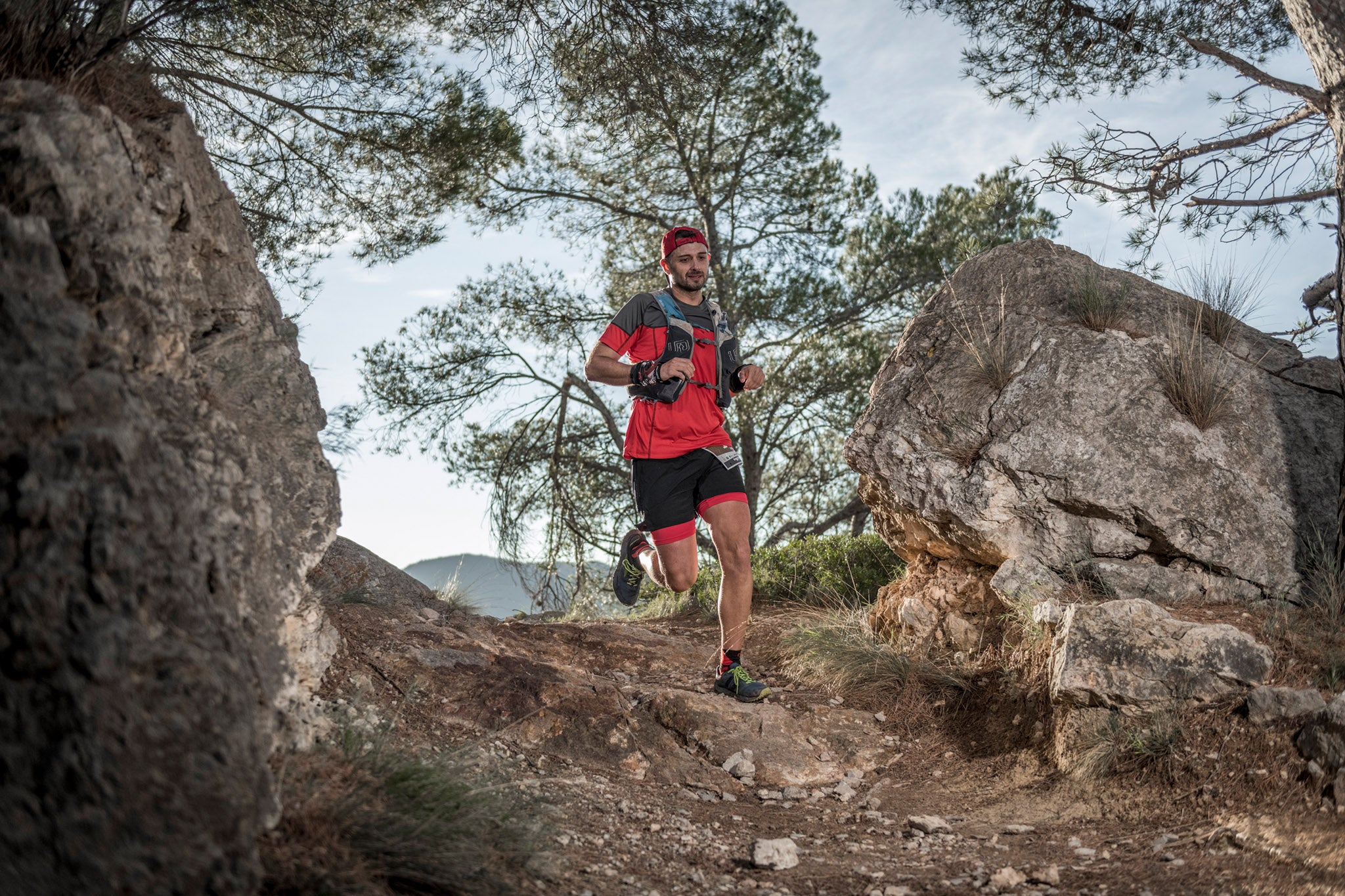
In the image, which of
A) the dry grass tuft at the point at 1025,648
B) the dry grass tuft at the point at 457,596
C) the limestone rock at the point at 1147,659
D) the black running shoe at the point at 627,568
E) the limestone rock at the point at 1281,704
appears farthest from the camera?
the dry grass tuft at the point at 457,596

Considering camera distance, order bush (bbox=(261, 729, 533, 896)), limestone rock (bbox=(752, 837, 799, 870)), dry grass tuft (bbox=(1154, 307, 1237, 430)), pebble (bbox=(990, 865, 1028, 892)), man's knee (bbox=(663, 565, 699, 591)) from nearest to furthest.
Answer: bush (bbox=(261, 729, 533, 896)) < pebble (bbox=(990, 865, 1028, 892)) < limestone rock (bbox=(752, 837, 799, 870)) < dry grass tuft (bbox=(1154, 307, 1237, 430)) < man's knee (bbox=(663, 565, 699, 591))

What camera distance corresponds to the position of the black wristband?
5008mm

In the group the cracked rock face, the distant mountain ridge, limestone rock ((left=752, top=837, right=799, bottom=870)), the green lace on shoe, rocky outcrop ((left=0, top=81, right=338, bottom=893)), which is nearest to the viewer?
rocky outcrop ((left=0, top=81, right=338, bottom=893))

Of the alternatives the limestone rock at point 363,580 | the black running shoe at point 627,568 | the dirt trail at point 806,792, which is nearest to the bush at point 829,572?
the black running shoe at point 627,568

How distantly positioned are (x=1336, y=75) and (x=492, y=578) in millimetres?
7209

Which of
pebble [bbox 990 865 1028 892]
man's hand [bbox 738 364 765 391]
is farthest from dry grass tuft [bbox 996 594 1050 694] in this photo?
man's hand [bbox 738 364 765 391]

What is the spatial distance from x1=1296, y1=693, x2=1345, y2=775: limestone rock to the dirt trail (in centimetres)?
9

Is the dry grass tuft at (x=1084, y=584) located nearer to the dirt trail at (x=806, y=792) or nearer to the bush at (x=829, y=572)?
the dirt trail at (x=806, y=792)

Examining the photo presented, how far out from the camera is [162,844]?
1.92 metres

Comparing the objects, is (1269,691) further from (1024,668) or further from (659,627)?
(659,627)

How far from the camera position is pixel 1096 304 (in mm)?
5344

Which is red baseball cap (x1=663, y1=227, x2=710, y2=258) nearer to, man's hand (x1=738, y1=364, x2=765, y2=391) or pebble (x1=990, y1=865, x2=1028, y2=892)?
man's hand (x1=738, y1=364, x2=765, y2=391)

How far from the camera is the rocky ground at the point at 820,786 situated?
3.18 m

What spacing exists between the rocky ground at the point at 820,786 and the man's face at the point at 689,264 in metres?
2.30
